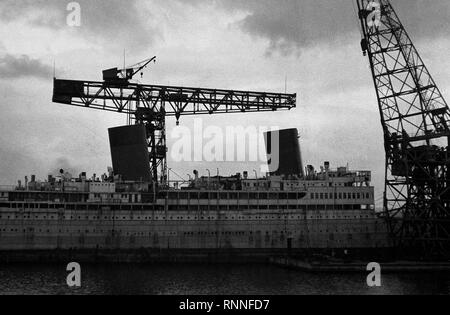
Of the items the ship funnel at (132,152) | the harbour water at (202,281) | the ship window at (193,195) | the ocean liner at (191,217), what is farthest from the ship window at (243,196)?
the ship funnel at (132,152)

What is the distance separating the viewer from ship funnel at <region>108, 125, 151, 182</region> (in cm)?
6012

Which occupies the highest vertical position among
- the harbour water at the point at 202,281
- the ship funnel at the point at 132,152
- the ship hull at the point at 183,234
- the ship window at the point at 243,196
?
the ship funnel at the point at 132,152

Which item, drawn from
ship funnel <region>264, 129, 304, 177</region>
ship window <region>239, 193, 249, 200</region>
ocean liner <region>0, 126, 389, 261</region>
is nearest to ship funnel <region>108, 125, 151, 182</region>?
ocean liner <region>0, 126, 389, 261</region>

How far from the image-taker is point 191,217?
192 ft

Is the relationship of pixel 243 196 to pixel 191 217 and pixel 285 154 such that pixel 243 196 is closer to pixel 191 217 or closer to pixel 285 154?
pixel 191 217

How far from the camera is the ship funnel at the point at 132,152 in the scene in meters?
60.1

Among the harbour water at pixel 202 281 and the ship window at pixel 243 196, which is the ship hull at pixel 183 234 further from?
the harbour water at pixel 202 281

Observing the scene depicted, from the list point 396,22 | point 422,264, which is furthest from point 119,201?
point 396,22

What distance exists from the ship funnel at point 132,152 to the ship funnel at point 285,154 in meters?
14.5

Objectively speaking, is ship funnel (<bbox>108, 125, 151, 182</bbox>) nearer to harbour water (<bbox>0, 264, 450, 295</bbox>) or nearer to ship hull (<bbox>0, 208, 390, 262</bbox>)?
ship hull (<bbox>0, 208, 390, 262</bbox>)

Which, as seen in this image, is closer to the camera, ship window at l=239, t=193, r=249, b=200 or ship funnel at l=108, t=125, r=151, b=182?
ship funnel at l=108, t=125, r=151, b=182

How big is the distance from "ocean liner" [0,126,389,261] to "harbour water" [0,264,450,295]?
4363mm
